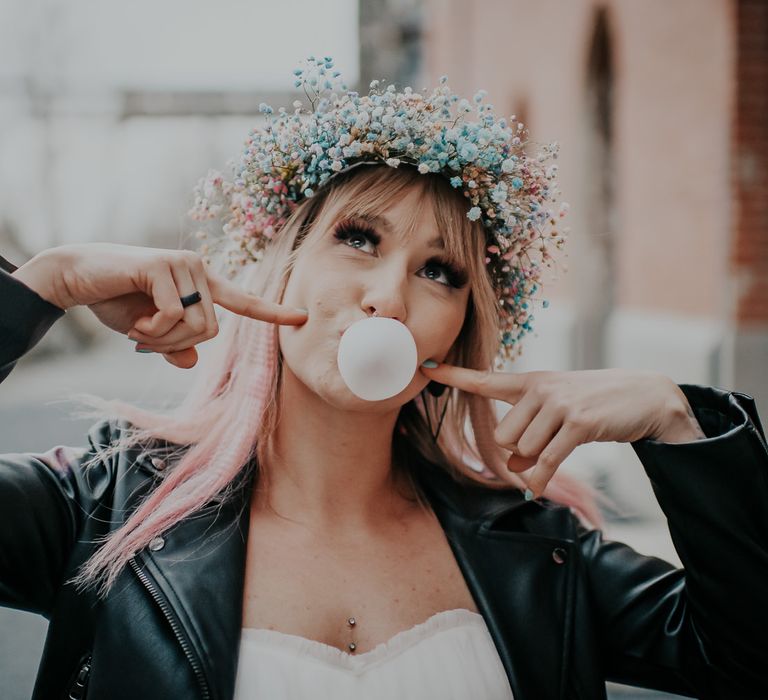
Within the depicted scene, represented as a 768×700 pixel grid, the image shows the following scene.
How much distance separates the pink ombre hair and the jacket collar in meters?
0.05

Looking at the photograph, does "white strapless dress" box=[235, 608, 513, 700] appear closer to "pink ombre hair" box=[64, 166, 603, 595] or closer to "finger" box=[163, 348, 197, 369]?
"pink ombre hair" box=[64, 166, 603, 595]

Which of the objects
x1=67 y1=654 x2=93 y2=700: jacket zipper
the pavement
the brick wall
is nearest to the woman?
x1=67 y1=654 x2=93 y2=700: jacket zipper

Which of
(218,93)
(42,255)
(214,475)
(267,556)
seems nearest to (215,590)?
(267,556)

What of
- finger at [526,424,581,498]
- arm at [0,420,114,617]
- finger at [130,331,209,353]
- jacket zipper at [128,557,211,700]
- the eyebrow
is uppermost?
the eyebrow

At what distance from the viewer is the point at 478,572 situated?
213cm

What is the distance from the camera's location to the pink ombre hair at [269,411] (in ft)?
6.56

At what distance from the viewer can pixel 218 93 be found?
17.7 m

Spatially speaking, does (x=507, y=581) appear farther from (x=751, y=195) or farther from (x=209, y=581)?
(x=751, y=195)

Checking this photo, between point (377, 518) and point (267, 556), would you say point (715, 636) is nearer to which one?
point (377, 518)

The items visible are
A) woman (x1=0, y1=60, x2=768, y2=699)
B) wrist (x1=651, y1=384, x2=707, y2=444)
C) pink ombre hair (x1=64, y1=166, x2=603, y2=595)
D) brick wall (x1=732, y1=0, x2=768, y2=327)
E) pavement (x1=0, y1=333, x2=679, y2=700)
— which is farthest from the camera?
brick wall (x1=732, y1=0, x2=768, y2=327)

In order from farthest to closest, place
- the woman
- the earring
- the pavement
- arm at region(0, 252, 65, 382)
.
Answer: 1. the pavement
2. the earring
3. the woman
4. arm at region(0, 252, 65, 382)

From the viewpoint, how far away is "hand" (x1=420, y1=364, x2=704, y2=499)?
1840 mm

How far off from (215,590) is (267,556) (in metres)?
0.19

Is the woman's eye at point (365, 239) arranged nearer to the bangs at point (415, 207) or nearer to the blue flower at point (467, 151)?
the bangs at point (415, 207)
